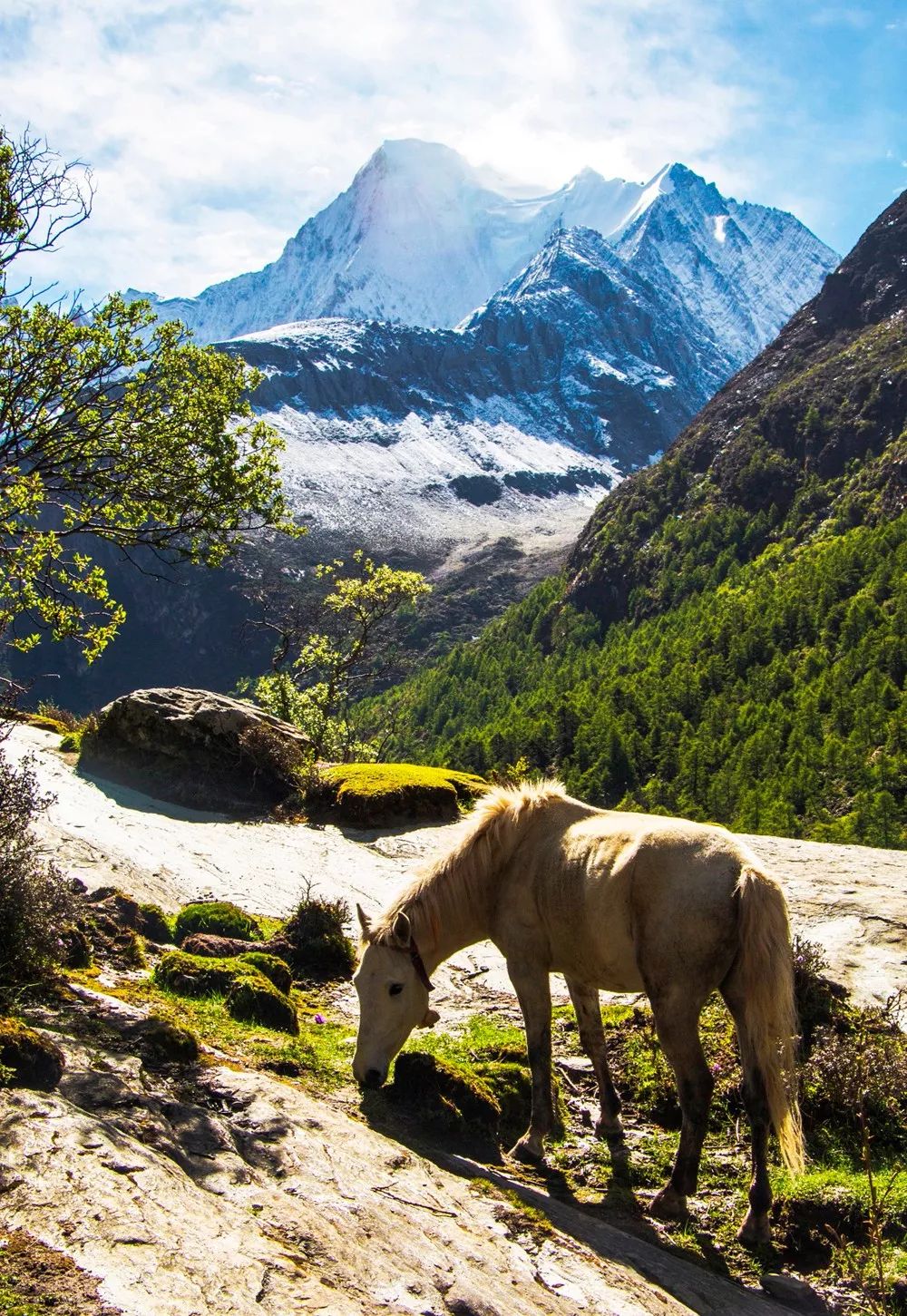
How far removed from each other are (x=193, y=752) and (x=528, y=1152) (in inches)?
599

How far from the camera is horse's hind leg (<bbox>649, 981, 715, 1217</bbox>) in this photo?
7.33 metres

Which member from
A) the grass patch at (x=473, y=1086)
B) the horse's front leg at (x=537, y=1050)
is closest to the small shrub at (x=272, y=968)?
the grass patch at (x=473, y=1086)

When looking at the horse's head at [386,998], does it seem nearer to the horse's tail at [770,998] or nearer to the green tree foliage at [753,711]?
the horse's tail at [770,998]

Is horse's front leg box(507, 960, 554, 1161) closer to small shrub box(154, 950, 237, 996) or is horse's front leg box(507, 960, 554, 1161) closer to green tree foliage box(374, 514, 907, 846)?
small shrub box(154, 950, 237, 996)

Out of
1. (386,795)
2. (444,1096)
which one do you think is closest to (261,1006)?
(444,1096)

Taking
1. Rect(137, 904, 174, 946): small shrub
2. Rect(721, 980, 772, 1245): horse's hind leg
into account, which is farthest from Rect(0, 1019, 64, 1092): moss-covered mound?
→ Rect(137, 904, 174, 946): small shrub

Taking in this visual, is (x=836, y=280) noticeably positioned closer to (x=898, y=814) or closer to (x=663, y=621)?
(x=663, y=621)

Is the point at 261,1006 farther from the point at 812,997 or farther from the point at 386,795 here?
the point at 386,795

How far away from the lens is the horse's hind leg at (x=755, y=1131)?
709cm

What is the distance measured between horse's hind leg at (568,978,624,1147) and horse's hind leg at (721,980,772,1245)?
1.49m

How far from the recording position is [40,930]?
835cm

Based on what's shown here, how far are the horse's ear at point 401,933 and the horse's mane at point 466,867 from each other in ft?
0.55

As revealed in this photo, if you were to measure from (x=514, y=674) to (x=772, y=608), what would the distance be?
188ft

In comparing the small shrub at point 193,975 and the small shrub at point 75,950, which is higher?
the small shrub at point 75,950
